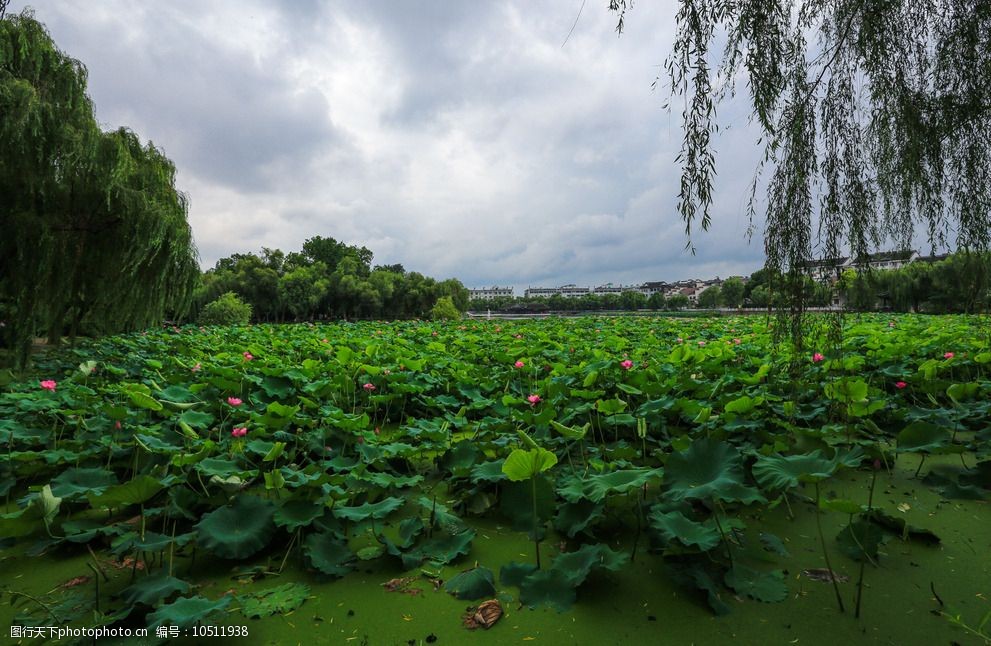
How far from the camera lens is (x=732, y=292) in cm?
5175

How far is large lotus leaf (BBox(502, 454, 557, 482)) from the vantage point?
4.44ft

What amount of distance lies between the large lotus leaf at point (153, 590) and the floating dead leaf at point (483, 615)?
731 millimetres

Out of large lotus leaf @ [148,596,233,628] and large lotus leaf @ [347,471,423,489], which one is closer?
large lotus leaf @ [148,596,233,628]

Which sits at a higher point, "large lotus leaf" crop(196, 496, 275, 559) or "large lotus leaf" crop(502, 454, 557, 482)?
"large lotus leaf" crop(502, 454, 557, 482)

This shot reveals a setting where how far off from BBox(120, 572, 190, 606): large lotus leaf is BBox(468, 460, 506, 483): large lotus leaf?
0.93 metres

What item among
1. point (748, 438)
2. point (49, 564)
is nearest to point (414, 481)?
point (49, 564)

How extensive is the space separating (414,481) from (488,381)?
1.91m

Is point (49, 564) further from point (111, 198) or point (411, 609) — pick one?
point (111, 198)

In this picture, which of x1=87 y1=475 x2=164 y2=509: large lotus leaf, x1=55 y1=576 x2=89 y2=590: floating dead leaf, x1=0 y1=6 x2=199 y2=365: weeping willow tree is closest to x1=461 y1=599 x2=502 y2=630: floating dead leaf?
x1=87 y1=475 x2=164 y2=509: large lotus leaf

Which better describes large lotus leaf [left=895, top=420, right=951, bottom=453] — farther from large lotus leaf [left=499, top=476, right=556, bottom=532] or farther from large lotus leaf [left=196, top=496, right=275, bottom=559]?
large lotus leaf [left=196, top=496, right=275, bottom=559]

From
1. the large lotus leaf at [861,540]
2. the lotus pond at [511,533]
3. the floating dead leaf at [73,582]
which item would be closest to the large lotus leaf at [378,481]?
the lotus pond at [511,533]

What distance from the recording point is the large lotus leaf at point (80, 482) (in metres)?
1.55

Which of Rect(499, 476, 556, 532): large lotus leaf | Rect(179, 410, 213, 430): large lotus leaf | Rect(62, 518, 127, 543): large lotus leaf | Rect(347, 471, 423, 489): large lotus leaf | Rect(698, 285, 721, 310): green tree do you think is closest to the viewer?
Rect(62, 518, 127, 543): large lotus leaf

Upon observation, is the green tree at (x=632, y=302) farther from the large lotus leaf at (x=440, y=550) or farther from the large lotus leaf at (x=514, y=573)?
the large lotus leaf at (x=514, y=573)
